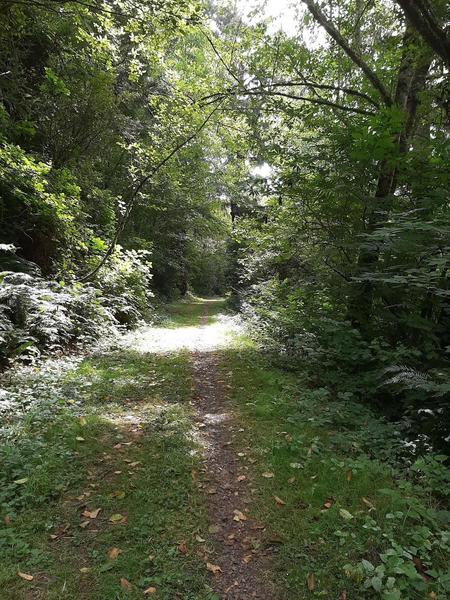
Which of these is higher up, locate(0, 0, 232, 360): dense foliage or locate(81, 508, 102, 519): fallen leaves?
locate(0, 0, 232, 360): dense foliage

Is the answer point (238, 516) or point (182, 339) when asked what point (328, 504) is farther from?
point (182, 339)

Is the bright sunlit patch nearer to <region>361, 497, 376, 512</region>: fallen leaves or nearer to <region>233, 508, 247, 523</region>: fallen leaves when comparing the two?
<region>233, 508, 247, 523</region>: fallen leaves

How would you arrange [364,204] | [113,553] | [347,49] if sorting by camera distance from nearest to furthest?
[113,553] → [364,204] → [347,49]

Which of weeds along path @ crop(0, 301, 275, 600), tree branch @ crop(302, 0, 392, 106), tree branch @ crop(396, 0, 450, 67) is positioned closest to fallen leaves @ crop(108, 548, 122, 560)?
weeds along path @ crop(0, 301, 275, 600)

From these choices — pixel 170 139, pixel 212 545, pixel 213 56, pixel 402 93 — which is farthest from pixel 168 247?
pixel 212 545

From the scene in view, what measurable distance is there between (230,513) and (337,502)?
105 centimetres

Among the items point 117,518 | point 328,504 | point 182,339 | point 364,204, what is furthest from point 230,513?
point 182,339

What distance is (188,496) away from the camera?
4.07 meters

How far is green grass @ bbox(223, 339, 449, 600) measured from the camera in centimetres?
300

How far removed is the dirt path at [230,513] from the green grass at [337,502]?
0.13 meters

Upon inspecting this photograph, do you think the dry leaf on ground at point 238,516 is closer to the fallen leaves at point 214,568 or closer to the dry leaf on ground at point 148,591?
the fallen leaves at point 214,568

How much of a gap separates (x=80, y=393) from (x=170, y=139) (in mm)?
8771

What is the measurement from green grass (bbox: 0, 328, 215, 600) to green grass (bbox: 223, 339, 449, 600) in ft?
2.61

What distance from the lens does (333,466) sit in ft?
14.4
